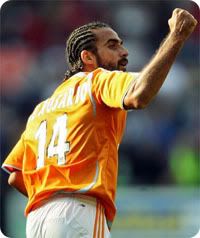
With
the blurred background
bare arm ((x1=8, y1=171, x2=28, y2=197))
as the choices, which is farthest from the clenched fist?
the blurred background

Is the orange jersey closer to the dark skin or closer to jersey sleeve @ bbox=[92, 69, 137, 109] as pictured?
jersey sleeve @ bbox=[92, 69, 137, 109]

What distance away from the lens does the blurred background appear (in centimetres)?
928

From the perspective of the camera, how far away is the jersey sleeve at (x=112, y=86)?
341 cm

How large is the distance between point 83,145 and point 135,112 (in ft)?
21.8

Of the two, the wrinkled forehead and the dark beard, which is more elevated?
the wrinkled forehead

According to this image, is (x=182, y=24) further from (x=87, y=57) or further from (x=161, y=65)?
(x=87, y=57)

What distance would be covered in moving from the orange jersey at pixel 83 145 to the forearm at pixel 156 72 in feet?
0.77

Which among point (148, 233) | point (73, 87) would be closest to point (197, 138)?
point (148, 233)

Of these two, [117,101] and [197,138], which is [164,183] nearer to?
[197,138]

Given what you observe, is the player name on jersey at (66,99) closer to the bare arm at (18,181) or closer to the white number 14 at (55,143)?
the white number 14 at (55,143)

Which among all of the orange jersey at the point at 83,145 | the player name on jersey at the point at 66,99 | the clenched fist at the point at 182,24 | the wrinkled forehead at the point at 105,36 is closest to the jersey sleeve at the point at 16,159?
the player name on jersey at the point at 66,99

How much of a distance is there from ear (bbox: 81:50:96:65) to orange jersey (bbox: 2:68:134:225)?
1.02 feet

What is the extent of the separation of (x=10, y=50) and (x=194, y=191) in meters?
3.68

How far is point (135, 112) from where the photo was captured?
405 inches
